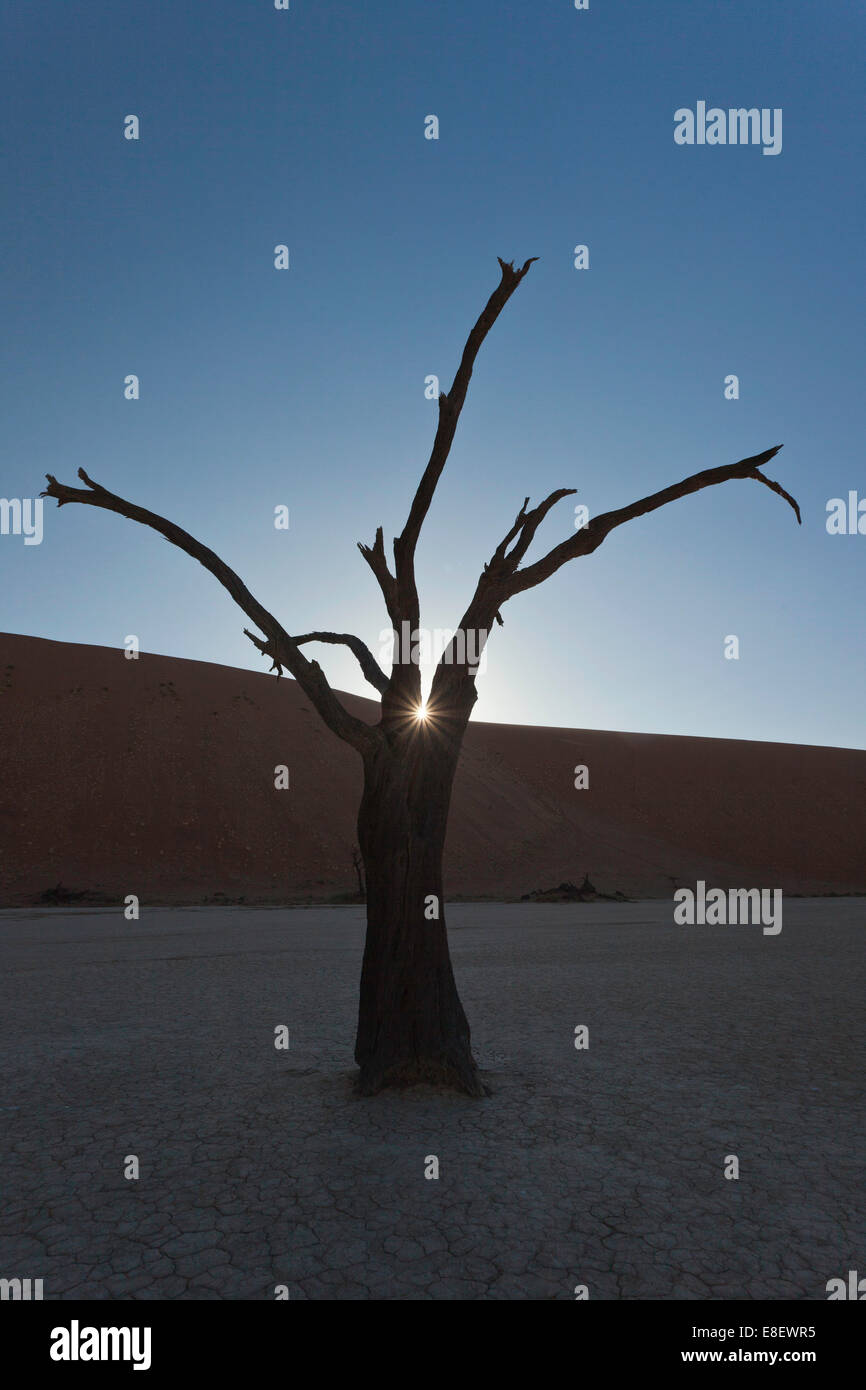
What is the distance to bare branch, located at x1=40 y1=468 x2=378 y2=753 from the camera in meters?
7.04

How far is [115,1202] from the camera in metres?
4.63

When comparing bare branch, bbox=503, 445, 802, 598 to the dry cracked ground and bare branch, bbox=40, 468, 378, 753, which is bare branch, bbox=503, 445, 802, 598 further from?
the dry cracked ground

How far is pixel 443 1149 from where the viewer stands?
5.34 metres

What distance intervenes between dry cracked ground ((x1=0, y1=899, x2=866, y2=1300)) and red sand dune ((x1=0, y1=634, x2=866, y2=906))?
27.7 metres

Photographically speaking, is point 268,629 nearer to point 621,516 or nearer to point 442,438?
point 442,438

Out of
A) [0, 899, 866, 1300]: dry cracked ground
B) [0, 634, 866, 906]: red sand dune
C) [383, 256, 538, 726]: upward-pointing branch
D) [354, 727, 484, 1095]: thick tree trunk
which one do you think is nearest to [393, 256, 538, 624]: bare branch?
[383, 256, 538, 726]: upward-pointing branch

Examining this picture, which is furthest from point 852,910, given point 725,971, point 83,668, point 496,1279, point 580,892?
point 83,668

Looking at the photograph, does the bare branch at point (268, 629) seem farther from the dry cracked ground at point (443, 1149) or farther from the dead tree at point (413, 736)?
the dry cracked ground at point (443, 1149)

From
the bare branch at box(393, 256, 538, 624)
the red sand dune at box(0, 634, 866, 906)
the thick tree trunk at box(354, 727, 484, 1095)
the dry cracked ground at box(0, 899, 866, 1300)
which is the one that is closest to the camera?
the dry cracked ground at box(0, 899, 866, 1300)

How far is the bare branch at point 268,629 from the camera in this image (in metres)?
7.04

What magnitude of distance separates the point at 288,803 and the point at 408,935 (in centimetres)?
4260

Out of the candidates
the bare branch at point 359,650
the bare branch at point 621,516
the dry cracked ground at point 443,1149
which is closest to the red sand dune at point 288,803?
the dry cracked ground at point 443,1149

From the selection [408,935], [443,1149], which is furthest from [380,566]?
[443,1149]
